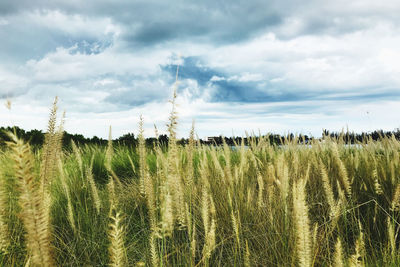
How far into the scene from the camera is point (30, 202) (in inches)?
27.7

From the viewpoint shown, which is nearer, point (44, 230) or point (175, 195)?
point (44, 230)

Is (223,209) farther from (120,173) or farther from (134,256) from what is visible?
(120,173)

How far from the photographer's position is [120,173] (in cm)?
675

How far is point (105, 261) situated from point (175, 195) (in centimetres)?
138

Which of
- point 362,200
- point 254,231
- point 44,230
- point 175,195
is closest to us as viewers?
point 44,230

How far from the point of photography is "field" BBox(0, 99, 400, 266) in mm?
1176

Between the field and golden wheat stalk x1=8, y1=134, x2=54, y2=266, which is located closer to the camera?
golden wheat stalk x1=8, y1=134, x2=54, y2=266

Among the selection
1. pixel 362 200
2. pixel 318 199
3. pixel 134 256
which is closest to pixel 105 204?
pixel 134 256

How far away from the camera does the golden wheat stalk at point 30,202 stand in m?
0.66

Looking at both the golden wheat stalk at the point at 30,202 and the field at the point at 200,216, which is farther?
the field at the point at 200,216

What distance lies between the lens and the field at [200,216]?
118cm

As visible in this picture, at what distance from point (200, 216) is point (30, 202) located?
2.84 meters

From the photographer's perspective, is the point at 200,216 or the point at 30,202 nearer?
the point at 30,202

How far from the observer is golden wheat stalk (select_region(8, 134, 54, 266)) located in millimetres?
657
